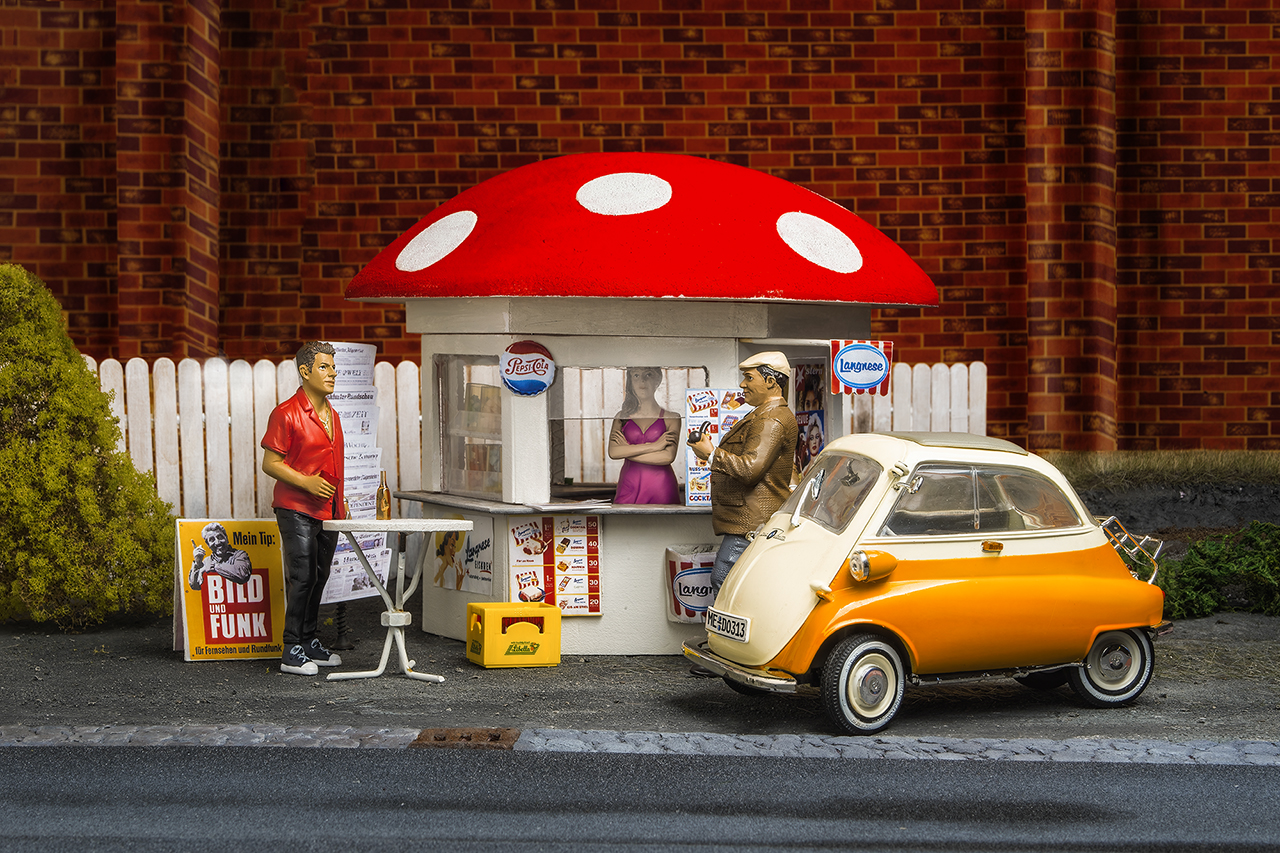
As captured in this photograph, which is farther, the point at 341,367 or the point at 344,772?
the point at 341,367

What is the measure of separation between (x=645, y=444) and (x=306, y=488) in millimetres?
2046

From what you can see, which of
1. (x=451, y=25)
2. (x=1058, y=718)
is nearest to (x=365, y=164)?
(x=451, y=25)

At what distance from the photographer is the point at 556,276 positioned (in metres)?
7.45

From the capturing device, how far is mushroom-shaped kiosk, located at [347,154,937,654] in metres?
7.57

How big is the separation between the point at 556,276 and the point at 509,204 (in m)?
0.84

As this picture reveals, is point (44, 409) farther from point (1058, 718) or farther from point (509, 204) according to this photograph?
point (1058, 718)

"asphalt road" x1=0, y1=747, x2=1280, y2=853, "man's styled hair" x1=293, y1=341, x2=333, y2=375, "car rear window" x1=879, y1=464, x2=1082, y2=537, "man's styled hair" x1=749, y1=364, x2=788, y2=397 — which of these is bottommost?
"asphalt road" x1=0, y1=747, x2=1280, y2=853

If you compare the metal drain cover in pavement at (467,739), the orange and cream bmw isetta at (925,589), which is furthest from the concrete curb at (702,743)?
the orange and cream bmw isetta at (925,589)

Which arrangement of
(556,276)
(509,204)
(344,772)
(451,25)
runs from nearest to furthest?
1. (344,772)
2. (556,276)
3. (509,204)
4. (451,25)

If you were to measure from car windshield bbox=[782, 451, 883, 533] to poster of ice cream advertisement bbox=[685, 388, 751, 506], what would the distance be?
1057mm

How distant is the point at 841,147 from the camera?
11805 mm

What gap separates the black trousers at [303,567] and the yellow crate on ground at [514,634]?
2.82ft

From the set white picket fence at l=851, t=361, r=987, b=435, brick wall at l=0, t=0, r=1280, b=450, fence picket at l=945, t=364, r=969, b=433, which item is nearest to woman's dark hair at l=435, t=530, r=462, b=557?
brick wall at l=0, t=0, r=1280, b=450

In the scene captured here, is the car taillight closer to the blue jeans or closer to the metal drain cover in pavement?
the blue jeans
